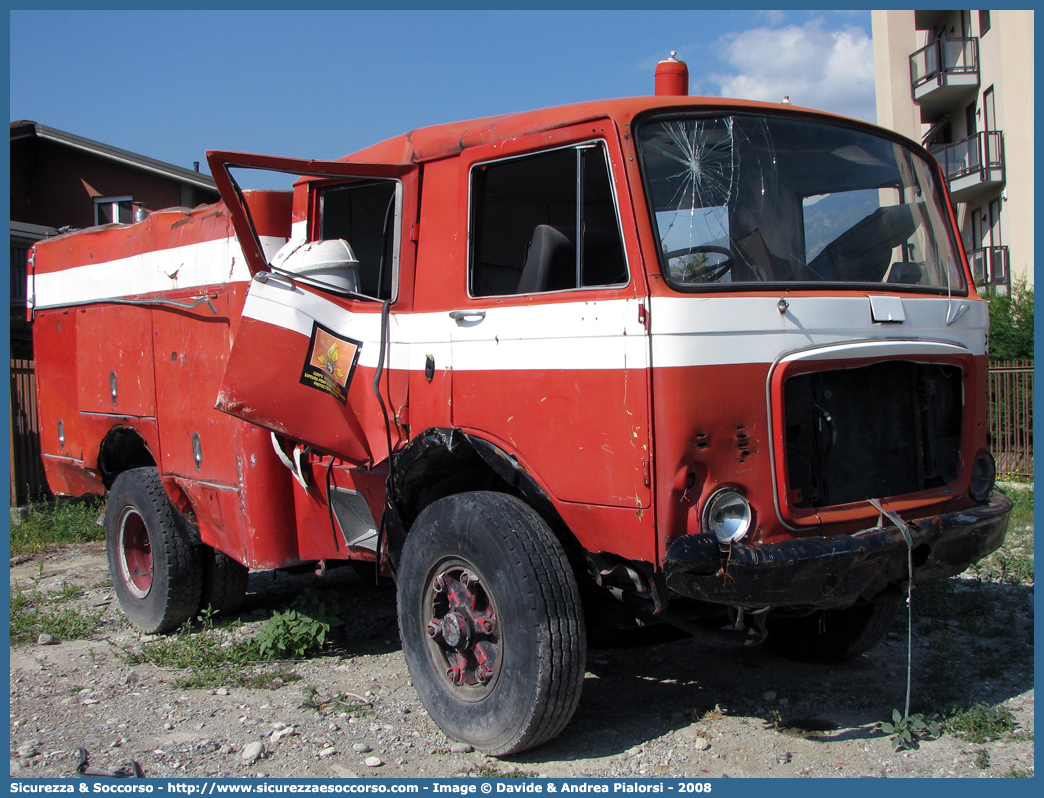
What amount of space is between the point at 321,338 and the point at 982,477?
319 cm

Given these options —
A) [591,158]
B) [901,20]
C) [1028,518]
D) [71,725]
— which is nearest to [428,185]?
[591,158]

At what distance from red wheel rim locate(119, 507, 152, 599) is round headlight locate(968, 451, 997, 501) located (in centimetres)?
510

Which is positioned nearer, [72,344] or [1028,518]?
[72,344]

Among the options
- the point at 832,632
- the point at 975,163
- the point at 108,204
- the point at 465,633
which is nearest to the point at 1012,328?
Result: the point at 975,163

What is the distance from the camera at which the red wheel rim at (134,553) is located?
6098 millimetres

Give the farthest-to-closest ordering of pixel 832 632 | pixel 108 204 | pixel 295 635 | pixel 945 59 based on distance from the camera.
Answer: pixel 945 59 → pixel 108 204 → pixel 295 635 → pixel 832 632

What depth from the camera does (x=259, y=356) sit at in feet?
14.0

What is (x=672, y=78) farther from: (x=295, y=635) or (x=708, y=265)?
(x=295, y=635)

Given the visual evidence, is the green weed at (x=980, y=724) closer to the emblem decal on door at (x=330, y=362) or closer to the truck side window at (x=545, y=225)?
the truck side window at (x=545, y=225)

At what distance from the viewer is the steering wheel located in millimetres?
3439

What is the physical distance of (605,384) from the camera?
11.2 ft

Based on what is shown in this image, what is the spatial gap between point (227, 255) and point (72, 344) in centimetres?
226

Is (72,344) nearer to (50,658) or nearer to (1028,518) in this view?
(50,658)

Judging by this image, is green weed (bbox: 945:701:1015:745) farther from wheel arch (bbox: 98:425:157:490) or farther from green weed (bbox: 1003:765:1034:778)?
wheel arch (bbox: 98:425:157:490)
